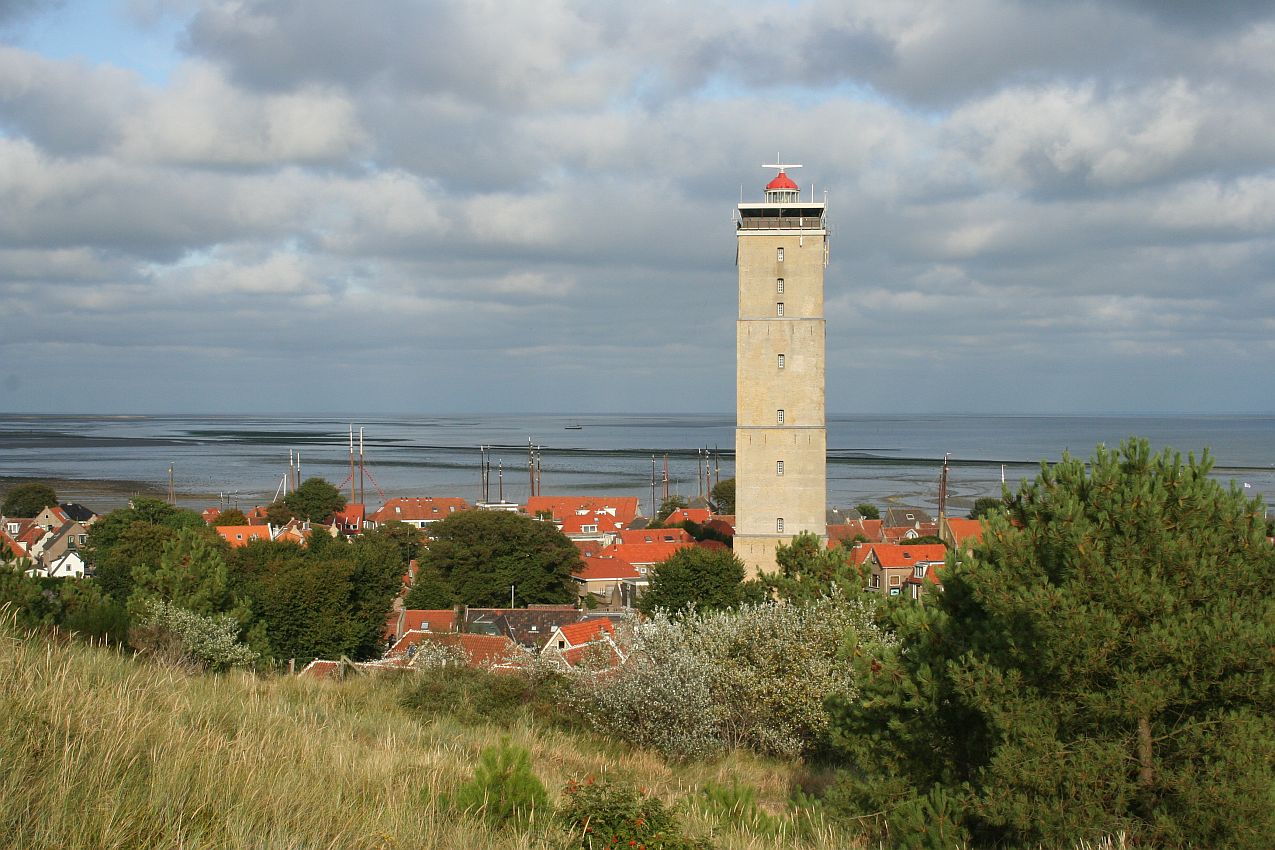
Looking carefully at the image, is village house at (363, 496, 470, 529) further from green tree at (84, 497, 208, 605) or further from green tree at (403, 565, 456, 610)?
green tree at (403, 565, 456, 610)

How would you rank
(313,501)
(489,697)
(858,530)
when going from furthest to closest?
1. (313,501)
2. (858,530)
3. (489,697)

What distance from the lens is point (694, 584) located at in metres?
30.6

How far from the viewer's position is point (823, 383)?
36.4 metres

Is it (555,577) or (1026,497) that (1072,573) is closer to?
(1026,497)

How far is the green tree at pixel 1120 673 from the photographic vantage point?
700cm

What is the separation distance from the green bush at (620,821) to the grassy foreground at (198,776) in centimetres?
14

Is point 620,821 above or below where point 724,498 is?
above

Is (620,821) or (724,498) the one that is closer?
(620,821)

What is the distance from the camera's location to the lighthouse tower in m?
36.3

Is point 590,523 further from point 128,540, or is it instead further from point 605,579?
point 128,540

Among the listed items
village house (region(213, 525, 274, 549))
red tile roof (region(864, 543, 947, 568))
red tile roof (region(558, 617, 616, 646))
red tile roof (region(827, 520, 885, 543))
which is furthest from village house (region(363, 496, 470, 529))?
red tile roof (region(558, 617, 616, 646))

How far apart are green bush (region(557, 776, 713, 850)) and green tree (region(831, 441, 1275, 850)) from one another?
9.99 ft

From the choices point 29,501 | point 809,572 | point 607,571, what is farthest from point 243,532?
point 809,572

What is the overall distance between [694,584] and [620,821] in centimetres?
2562
